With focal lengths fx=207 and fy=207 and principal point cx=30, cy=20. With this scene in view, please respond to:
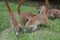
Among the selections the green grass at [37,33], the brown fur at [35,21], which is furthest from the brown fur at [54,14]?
the brown fur at [35,21]

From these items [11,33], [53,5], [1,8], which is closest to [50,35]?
[11,33]

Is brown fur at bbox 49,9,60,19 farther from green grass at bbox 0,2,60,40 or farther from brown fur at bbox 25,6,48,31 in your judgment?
brown fur at bbox 25,6,48,31

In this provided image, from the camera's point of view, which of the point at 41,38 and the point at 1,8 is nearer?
the point at 41,38

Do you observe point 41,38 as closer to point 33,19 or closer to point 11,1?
point 33,19

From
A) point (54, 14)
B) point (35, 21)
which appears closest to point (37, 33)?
point (35, 21)

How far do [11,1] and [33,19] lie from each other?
11.5 ft

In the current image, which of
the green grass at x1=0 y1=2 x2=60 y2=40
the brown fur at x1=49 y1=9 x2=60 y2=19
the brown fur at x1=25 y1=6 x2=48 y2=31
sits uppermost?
the brown fur at x1=25 y1=6 x2=48 y2=31

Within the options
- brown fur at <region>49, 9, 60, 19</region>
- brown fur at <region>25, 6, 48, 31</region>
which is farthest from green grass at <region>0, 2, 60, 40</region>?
brown fur at <region>49, 9, 60, 19</region>

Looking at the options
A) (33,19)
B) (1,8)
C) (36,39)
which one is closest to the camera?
(36,39)

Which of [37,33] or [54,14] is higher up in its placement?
[37,33]

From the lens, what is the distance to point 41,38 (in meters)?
4.07

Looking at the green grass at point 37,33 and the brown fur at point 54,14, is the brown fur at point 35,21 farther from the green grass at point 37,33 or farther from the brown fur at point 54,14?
the brown fur at point 54,14

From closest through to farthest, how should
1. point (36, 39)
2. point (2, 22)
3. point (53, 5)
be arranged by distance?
point (36, 39)
point (2, 22)
point (53, 5)

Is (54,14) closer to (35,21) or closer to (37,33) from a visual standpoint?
(35,21)
